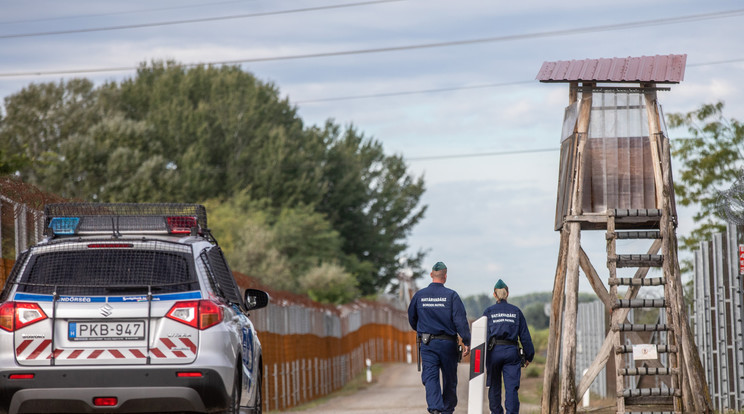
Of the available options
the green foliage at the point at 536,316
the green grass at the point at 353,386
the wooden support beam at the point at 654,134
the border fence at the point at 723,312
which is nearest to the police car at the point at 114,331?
the wooden support beam at the point at 654,134

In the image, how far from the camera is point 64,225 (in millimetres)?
11359

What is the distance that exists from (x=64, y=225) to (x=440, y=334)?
5.09 metres

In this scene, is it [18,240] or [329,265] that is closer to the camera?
[18,240]

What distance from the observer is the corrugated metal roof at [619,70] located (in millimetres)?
17953

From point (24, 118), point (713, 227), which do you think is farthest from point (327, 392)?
point (24, 118)

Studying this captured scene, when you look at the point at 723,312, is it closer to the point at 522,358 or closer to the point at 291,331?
the point at 522,358

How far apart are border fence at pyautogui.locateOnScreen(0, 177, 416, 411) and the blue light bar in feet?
8.91

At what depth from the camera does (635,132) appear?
18391mm

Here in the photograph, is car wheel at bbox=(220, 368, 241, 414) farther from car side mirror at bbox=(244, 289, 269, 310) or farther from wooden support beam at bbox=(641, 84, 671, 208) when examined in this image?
wooden support beam at bbox=(641, 84, 671, 208)

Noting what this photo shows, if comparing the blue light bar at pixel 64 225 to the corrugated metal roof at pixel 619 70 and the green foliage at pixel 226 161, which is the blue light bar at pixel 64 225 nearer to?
the corrugated metal roof at pixel 619 70

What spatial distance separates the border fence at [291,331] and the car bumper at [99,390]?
12.5 ft

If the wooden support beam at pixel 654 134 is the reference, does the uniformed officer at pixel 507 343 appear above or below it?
below

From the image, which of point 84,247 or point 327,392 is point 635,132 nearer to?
point 84,247

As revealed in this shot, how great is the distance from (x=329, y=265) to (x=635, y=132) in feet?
154
